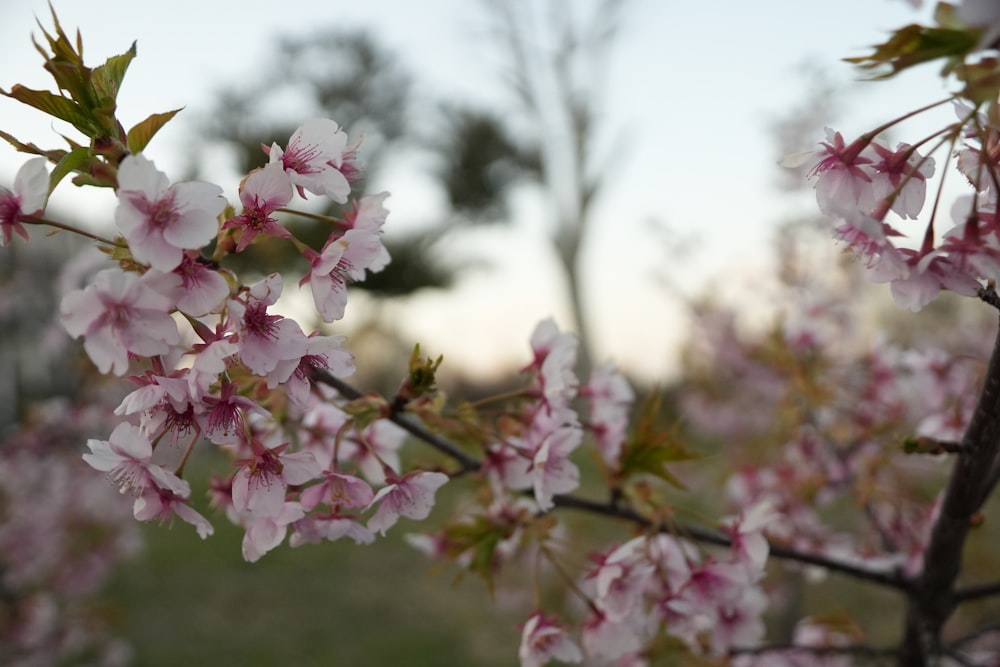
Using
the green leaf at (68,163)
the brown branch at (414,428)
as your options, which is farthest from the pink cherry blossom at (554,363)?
the green leaf at (68,163)

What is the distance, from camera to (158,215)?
0.52m

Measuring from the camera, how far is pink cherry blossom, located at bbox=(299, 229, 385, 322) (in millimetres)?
613

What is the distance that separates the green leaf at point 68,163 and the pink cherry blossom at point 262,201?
110 millimetres

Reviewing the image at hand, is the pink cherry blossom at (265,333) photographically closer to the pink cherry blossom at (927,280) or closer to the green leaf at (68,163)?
the green leaf at (68,163)

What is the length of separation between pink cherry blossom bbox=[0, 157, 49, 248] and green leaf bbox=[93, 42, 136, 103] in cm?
7

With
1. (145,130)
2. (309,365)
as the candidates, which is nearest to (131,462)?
(309,365)

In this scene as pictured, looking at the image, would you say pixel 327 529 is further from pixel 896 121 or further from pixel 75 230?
pixel 896 121

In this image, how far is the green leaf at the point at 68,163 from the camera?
22.3 inches

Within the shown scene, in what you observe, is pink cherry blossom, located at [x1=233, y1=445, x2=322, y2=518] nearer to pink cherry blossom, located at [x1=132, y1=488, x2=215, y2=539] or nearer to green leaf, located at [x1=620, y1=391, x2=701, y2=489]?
pink cherry blossom, located at [x1=132, y1=488, x2=215, y2=539]

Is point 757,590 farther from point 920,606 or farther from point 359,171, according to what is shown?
point 359,171

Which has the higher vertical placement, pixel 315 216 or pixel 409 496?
pixel 315 216

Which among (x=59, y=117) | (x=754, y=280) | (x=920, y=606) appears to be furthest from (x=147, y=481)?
(x=754, y=280)

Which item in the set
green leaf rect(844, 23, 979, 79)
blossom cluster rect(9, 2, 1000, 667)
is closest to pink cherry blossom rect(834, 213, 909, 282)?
blossom cluster rect(9, 2, 1000, 667)

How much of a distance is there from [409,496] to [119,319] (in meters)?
0.29
